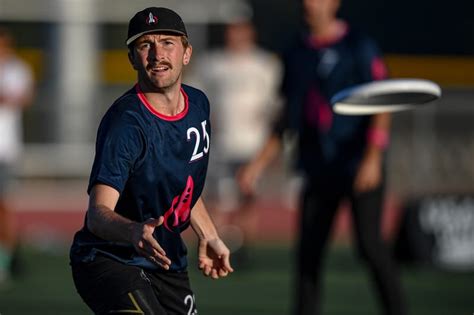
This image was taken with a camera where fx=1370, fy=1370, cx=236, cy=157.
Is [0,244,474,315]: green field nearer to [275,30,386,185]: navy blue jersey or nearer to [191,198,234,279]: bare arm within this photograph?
[275,30,386,185]: navy blue jersey

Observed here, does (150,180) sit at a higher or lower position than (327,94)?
higher

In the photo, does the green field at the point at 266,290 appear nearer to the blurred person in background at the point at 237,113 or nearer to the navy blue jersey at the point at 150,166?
the blurred person in background at the point at 237,113

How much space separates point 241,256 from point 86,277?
24.5ft

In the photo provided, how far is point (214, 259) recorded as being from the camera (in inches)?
222

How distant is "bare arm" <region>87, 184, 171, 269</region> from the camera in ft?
15.8

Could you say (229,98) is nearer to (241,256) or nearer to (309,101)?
(241,256)

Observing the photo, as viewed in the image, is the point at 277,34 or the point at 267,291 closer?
the point at 267,291

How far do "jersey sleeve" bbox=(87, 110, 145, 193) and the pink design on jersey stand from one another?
0.34 m

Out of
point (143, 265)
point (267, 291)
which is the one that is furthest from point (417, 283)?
point (143, 265)

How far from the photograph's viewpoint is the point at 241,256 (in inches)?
517

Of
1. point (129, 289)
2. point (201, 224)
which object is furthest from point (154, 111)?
point (129, 289)

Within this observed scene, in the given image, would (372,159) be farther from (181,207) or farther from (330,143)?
(181,207)

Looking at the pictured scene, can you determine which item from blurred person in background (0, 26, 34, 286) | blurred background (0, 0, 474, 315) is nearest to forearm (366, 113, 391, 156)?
blurred background (0, 0, 474, 315)

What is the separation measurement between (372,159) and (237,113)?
6.38 metres
